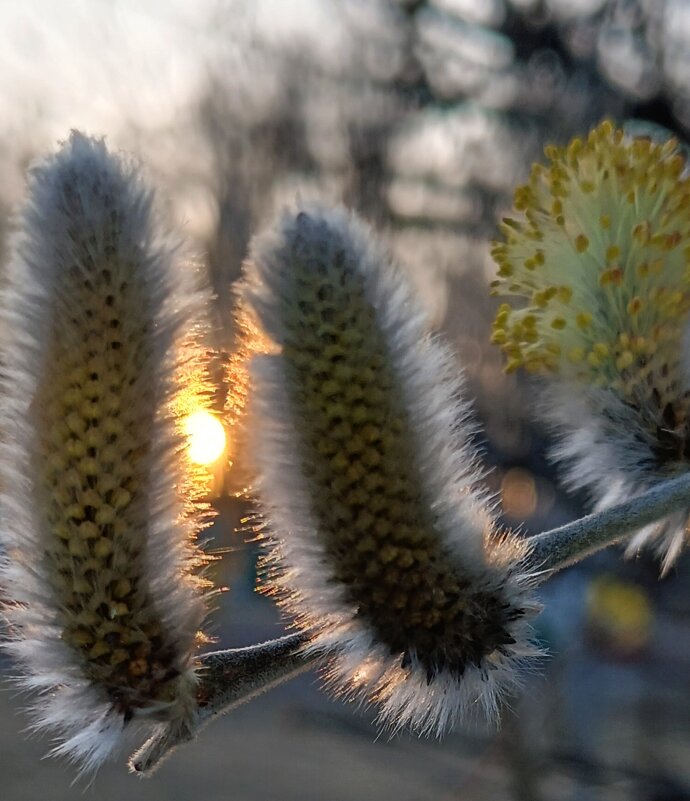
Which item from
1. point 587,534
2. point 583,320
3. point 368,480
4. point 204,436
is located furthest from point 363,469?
point 583,320

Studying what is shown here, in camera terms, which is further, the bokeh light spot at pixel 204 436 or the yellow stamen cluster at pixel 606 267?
the yellow stamen cluster at pixel 606 267

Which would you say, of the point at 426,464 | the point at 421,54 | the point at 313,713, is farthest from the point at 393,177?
the point at 313,713

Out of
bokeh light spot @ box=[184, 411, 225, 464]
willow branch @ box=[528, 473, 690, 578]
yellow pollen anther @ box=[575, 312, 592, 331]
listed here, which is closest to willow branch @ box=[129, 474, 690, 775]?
willow branch @ box=[528, 473, 690, 578]

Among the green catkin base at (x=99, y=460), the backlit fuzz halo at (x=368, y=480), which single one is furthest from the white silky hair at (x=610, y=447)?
the green catkin base at (x=99, y=460)

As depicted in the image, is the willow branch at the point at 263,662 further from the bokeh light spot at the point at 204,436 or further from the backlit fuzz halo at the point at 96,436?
the bokeh light spot at the point at 204,436

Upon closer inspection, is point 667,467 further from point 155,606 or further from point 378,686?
point 155,606
